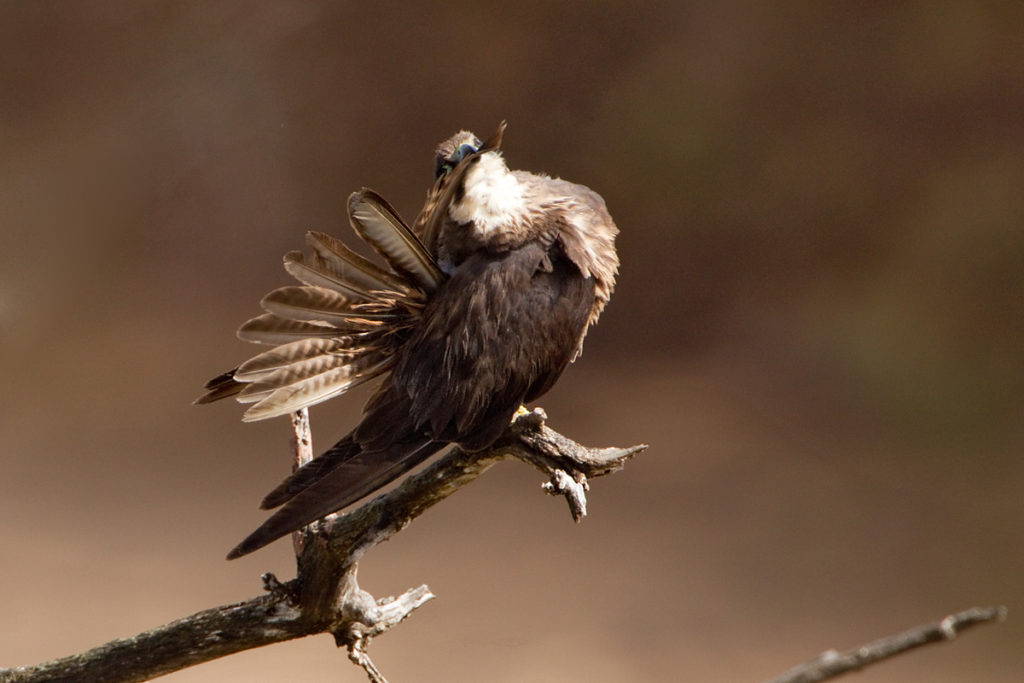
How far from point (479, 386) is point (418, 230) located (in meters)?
0.48

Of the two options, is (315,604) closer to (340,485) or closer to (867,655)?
(340,485)

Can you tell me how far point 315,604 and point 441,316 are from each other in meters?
0.61

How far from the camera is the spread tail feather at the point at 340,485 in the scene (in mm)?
1598

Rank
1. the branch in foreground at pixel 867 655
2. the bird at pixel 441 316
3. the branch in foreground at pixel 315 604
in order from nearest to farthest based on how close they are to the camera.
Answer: the branch in foreground at pixel 867 655 → the branch in foreground at pixel 315 604 → the bird at pixel 441 316

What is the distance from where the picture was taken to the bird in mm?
1848

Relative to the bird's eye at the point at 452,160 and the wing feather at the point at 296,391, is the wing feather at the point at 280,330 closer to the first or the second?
the wing feather at the point at 296,391

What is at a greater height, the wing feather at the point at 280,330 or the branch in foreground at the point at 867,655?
the wing feather at the point at 280,330

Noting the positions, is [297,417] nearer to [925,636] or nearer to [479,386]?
[479,386]

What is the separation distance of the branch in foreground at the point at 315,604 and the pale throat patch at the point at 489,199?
433 millimetres

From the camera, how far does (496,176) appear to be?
76.4 inches

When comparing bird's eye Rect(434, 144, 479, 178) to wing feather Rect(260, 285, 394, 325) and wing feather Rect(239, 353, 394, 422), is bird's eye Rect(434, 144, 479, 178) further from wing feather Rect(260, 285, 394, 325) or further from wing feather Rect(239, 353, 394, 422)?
wing feather Rect(239, 353, 394, 422)

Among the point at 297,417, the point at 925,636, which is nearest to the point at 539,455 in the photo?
the point at 297,417

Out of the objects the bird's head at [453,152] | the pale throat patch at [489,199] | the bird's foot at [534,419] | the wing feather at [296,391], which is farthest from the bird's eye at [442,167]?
the bird's foot at [534,419]

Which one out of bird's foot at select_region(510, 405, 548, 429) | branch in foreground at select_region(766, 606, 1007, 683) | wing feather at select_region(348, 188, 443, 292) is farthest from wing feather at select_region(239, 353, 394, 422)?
branch in foreground at select_region(766, 606, 1007, 683)
